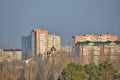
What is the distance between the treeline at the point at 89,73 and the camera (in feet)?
60.5

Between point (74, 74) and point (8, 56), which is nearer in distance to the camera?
point (74, 74)

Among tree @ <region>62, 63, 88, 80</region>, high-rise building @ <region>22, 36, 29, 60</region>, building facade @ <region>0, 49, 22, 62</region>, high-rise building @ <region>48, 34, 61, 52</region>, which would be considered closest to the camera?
tree @ <region>62, 63, 88, 80</region>

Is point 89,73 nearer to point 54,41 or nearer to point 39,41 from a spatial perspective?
point 39,41

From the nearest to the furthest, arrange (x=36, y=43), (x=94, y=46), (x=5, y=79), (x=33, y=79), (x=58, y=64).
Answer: (x=5, y=79), (x=33, y=79), (x=58, y=64), (x=94, y=46), (x=36, y=43)

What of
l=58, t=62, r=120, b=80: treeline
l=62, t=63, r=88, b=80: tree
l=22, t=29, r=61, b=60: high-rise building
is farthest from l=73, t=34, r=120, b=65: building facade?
l=62, t=63, r=88, b=80: tree

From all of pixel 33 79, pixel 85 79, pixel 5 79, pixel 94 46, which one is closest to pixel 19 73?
pixel 33 79

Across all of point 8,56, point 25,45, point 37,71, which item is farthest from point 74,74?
point 25,45

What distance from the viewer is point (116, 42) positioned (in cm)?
5666

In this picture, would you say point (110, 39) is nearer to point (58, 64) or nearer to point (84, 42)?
point (84, 42)

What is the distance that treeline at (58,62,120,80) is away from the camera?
18.5m

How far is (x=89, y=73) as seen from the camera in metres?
20.1

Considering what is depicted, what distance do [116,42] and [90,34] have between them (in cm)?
671

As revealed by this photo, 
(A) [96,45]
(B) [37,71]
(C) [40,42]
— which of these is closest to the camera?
(B) [37,71]

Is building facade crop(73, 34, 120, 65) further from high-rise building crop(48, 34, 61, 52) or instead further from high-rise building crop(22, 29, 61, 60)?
high-rise building crop(22, 29, 61, 60)
